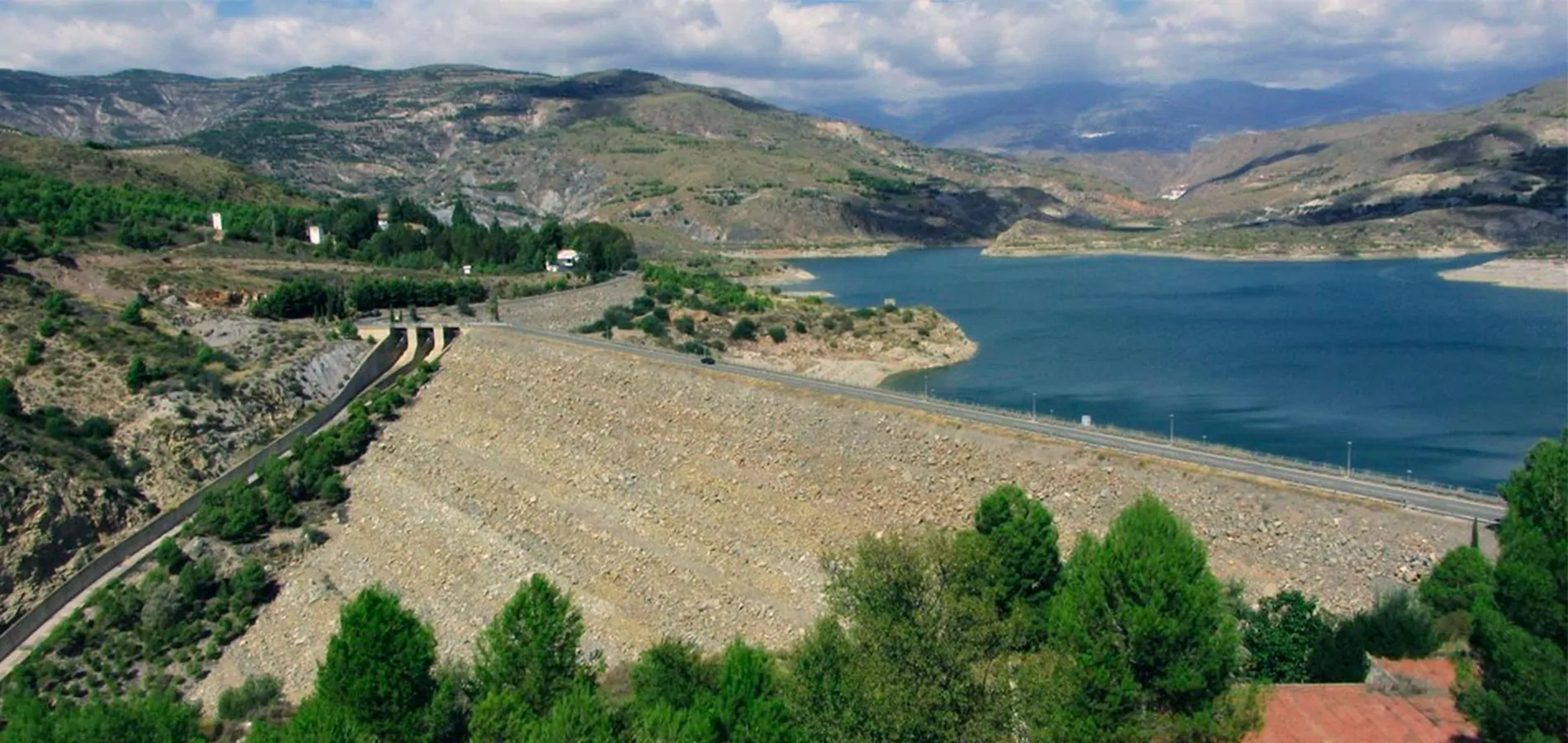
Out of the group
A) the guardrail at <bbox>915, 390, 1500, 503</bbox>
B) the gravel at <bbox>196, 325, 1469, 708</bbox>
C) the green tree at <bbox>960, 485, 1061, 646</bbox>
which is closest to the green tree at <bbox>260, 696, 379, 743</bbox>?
the green tree at <bbox>960, 485, 1061, 646</bbox>

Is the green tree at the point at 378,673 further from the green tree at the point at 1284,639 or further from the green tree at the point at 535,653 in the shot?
the green tree at the point at 1284,639

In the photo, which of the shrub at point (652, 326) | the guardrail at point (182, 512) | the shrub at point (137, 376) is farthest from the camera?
the shrub at point (652, 326)

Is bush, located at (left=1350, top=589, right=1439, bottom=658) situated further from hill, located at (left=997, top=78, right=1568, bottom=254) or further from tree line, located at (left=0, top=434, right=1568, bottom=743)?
hill, located at (left=997, top=78, right=1568, bottom=254)

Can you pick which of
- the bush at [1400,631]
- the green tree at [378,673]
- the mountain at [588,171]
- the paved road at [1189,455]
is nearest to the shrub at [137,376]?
the paved road at [1189,455]

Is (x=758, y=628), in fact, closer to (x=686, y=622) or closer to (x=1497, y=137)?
(x=686, y=622)

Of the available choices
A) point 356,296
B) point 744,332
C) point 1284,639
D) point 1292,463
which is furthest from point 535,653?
point 744,332

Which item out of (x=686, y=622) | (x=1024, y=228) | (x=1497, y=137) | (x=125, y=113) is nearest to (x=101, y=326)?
(x=686, y=622)
